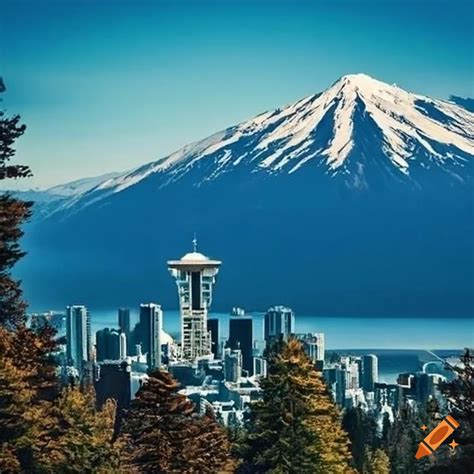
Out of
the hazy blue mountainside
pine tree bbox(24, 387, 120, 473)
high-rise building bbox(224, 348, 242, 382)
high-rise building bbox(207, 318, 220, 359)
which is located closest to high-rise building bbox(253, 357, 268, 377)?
high-rise building bbox(224, 348, 242, 382)

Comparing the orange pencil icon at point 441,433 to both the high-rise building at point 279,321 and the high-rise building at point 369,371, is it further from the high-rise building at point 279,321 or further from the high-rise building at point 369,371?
the high-rise building at point 369,371

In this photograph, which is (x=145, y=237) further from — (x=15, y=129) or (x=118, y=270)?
(x=15, y=129)

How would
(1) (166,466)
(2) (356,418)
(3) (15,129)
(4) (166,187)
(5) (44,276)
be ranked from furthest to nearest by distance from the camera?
1. (4) (166,187)
2. (5) (44,276)
3. (2) (356,418)
4. (3) (15,129)
5. (1) (166,466)

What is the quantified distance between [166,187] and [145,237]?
0.78 metres

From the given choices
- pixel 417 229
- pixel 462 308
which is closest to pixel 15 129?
pixel 462 308

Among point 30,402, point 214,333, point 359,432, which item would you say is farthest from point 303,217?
point 30,402

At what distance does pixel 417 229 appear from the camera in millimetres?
20078

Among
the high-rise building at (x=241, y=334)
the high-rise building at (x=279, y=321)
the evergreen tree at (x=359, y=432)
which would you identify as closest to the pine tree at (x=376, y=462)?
the evergreen tree at (x=359, y=432)

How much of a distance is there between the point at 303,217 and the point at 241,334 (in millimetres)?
4076

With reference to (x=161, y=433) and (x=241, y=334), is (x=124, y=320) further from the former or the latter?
(x=161, y=433)

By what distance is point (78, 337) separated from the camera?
15.8 meters

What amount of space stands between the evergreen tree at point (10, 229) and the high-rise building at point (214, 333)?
782cm

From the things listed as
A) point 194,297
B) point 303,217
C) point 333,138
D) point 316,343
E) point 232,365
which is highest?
point 333,138

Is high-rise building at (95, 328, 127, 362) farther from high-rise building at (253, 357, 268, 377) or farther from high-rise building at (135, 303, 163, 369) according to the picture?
high-rise building at (253, 357, 268, 377)
